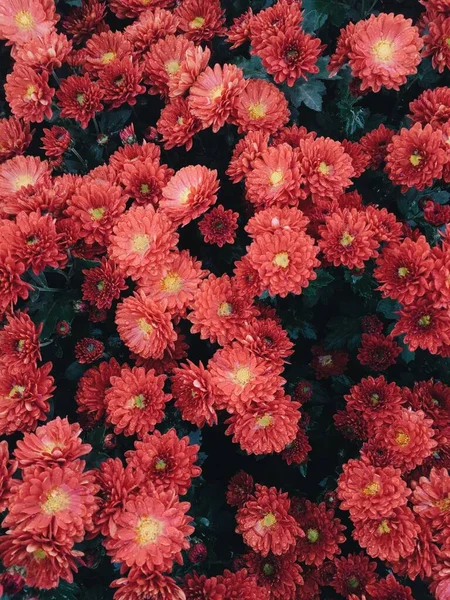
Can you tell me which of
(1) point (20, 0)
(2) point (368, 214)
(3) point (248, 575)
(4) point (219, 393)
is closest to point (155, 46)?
(1) point (20, 0)

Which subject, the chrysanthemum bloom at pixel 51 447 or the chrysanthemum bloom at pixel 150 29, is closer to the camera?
the chrysanthemum bloom at pixel 51 447

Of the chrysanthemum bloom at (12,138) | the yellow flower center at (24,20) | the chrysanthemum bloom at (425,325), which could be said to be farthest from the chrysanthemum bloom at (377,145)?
the yellow flower center at (24,20)

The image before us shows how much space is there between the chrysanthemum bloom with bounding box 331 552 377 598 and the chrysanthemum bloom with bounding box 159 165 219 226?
96cm

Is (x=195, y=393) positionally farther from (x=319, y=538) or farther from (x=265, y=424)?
(x=319, y=538)

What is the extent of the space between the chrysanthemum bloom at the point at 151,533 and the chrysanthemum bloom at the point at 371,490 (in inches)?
15.3

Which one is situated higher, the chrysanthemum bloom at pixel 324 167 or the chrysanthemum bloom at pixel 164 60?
the chrysanthemum bloom at pixel 164 60

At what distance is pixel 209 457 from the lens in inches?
68.3

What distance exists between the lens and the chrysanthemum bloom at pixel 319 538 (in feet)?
4.73

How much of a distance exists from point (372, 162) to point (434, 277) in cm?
51

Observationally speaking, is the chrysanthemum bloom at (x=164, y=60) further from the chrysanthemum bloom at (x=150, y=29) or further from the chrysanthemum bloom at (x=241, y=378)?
the chrysanthemum bloom at (x=241, y=378)

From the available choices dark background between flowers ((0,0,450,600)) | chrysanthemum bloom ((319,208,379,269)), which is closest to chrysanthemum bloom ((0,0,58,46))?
dark background between flowers ((0,0,450,600))

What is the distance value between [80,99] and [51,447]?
1008mm

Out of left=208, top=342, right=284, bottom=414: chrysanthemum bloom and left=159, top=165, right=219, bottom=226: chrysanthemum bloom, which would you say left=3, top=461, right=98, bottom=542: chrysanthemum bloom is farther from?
left=159, top=165, right=219, bottom=226: chrysanthemum bloom

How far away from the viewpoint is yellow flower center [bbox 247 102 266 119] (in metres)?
1.54
